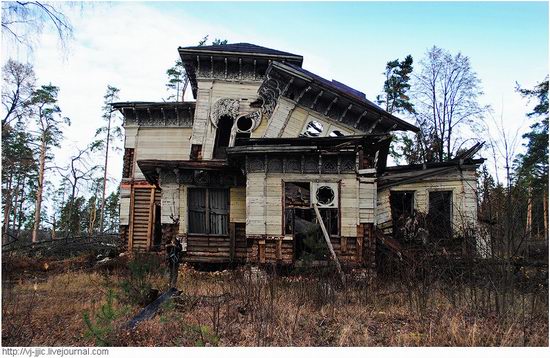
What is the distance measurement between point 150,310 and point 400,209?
1423 cm

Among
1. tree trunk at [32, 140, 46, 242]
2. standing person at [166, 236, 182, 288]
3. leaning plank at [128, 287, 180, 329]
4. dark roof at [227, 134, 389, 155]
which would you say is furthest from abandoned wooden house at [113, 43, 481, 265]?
tree trunk at [32, 140, 46, 242]

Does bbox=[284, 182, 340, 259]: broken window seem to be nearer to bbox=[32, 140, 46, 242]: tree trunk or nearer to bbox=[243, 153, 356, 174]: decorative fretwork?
bbox=[243, 153, 356, 174]: decorative fretwork

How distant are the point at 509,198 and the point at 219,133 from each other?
1399 centimetres

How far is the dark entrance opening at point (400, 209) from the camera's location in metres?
17.8

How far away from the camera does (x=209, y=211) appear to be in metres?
16.6

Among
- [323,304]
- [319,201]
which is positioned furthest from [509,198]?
[319,201]

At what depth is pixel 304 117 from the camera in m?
17.3

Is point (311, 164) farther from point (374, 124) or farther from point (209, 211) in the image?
point (209, 211)

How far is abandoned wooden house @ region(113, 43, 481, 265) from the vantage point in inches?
566

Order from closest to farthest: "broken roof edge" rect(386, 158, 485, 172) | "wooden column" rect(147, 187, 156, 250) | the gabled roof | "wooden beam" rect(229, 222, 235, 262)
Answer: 1. "wooden beam" rect(229, 222, 235, 262)
2. "broken roof edge" rect(386, 158, 485, 172)
3. the gabled roof
4. "wooden column" rect(147, 187, 156, 250)

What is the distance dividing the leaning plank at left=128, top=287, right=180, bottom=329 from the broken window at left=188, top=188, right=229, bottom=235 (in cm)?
656

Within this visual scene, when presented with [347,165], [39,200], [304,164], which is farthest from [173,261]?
[39,200]

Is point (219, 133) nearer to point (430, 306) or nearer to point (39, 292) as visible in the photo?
point (39, 292)

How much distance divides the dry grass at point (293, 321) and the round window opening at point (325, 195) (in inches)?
170
